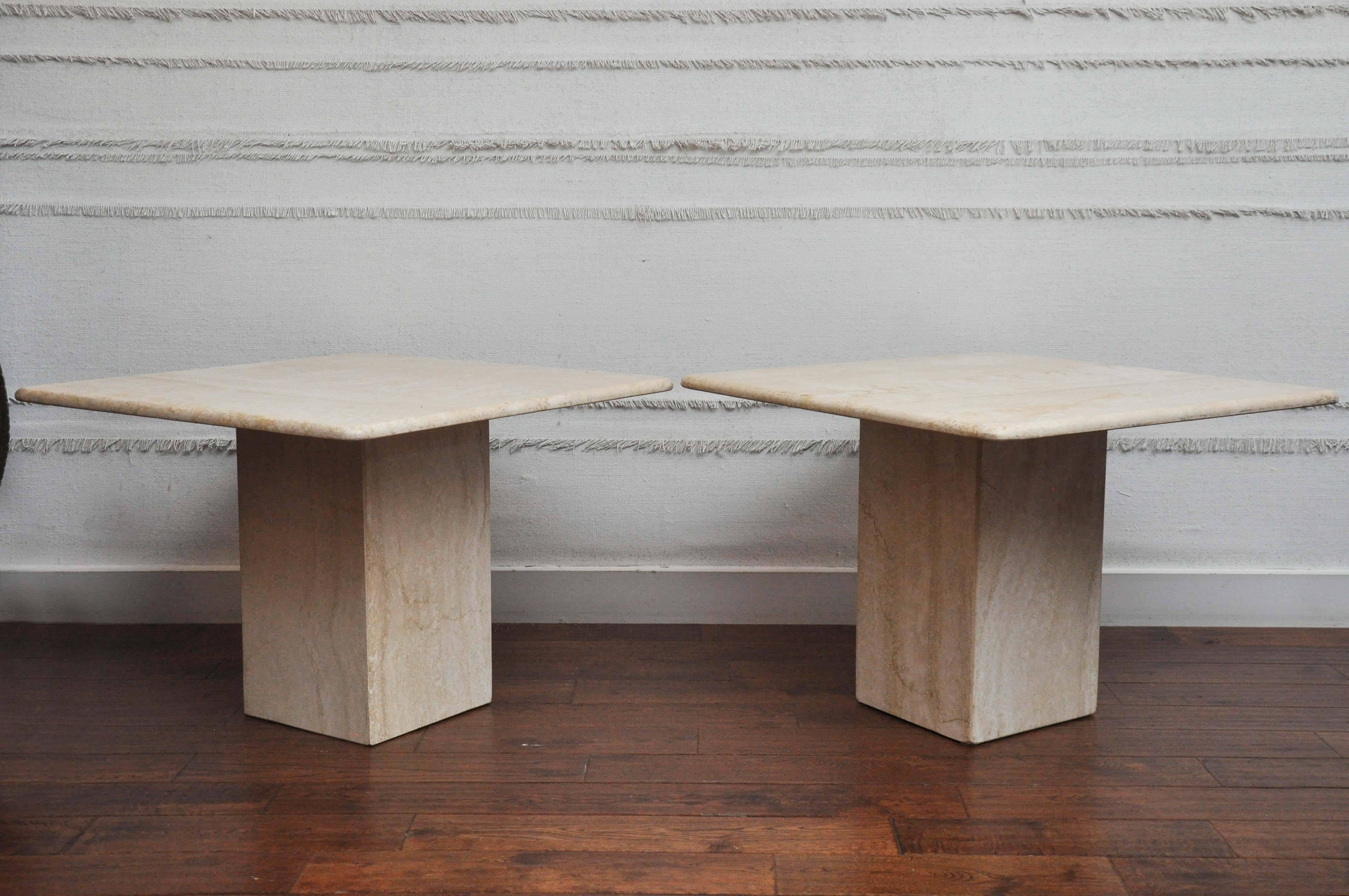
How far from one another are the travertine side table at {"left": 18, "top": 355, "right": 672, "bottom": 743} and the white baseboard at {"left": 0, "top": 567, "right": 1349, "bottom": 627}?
19.8 inches

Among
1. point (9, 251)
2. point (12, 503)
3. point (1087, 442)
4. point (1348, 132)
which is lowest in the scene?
point (12, 503)

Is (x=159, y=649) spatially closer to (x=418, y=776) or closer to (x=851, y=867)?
(x=418, y=776)

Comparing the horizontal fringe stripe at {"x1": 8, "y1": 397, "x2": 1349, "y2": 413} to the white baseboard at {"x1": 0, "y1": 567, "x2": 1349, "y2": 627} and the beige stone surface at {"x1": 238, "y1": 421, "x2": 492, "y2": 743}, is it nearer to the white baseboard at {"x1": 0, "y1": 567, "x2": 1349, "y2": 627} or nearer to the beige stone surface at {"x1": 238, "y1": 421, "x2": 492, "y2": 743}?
the white baseboard at {"x1": 0, "y1": 567, "x2": 1349, "y2": 627}

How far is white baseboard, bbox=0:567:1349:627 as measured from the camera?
261 centimetres

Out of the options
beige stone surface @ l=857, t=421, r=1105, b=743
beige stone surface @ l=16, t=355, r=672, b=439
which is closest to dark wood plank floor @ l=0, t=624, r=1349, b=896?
beige stone surface @ l=857, t=421, r=1105, b=743

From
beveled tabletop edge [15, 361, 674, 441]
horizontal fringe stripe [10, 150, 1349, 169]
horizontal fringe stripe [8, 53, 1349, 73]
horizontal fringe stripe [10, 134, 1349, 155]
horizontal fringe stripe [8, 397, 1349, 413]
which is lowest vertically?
horizontal fringe stripe [8, 397, 1349, 413]

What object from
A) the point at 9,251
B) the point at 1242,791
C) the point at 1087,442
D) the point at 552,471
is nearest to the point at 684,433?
the point at 552,471

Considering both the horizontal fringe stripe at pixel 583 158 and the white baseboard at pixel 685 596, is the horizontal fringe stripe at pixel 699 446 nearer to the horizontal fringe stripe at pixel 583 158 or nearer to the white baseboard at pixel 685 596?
the white baseboard at pixel 685 596

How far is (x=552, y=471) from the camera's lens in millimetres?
2619

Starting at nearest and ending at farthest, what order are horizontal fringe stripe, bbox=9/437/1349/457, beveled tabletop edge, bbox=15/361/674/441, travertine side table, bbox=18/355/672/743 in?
1. beveled tabletop edge, bbox=15/361/674/441
2. travertine side table, bbox=18/355/672/743
3. horizontal fringe stripe, bbox=9/437/1349/457

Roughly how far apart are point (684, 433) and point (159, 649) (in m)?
1.10

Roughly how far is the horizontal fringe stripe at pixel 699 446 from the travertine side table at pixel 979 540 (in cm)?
47

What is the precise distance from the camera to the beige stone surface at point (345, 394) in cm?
162

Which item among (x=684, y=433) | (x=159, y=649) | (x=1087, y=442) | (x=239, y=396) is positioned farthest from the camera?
(x=684, y=433)
